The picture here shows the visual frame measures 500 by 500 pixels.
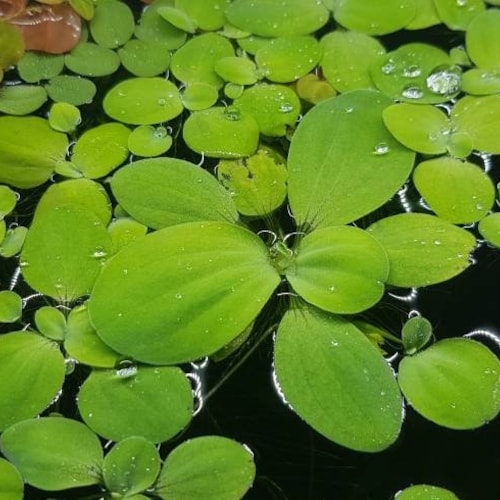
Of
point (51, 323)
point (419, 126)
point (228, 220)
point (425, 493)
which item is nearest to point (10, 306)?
point (51, 323)

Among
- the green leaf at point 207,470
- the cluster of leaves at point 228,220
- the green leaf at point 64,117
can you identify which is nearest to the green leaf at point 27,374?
the cluster of leaves at point 228,220

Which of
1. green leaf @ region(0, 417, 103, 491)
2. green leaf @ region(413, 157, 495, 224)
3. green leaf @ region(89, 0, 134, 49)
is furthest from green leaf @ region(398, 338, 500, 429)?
green leaf @ region(89, 0, 134, 49)

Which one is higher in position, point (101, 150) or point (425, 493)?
point (101, 150)

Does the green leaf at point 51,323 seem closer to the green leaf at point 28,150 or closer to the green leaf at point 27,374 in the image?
the green leaf at point 27,374

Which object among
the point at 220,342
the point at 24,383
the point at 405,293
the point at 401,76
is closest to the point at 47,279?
the point at 24,383

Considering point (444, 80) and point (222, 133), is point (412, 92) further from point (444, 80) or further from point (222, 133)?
point (222, 133)

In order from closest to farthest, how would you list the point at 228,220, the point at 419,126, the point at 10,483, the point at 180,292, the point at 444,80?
the point at 10,483
the point at 180,292
the point at 228,220
the point at 419,126
the point at 444,80

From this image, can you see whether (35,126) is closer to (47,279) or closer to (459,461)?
(47,279)

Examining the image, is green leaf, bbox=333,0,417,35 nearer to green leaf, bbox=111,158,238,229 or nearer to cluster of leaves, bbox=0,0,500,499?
cluster of leaves, bbox=0,0,500,499
